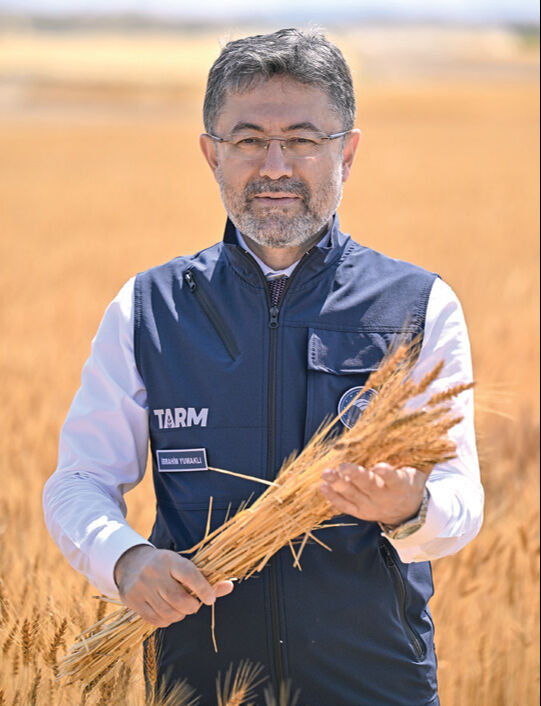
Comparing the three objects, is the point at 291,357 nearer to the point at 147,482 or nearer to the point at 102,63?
the point at 147,482

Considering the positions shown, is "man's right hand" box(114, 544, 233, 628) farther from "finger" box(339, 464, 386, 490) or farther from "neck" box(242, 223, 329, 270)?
"neck" box(242, 223, 329, 270)

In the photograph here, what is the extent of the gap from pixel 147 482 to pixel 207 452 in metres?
2.20

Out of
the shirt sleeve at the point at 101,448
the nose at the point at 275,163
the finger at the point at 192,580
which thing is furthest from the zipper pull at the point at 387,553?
the nose at the point at 275,163

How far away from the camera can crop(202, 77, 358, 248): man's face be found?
5.64ft

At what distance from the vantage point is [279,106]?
1724 mm

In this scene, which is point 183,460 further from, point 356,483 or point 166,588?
point 356,483

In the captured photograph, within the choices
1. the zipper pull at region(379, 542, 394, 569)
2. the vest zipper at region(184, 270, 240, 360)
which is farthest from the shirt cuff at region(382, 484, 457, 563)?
the vest zipper at region(184, 270, 240, 360)

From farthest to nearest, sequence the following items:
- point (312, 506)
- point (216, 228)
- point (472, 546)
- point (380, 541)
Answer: point (216, 228), point (472, 546), point (380, 541), point (312, 506)

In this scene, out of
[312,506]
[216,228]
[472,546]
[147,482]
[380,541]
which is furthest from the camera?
[216,228]

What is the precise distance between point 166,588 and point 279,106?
84cm

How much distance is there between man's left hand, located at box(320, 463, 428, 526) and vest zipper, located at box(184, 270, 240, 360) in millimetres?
413

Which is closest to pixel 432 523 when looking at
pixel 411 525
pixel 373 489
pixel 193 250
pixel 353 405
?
pixel 411 525

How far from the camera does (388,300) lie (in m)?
1.73

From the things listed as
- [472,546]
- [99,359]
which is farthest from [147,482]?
[99,359]
